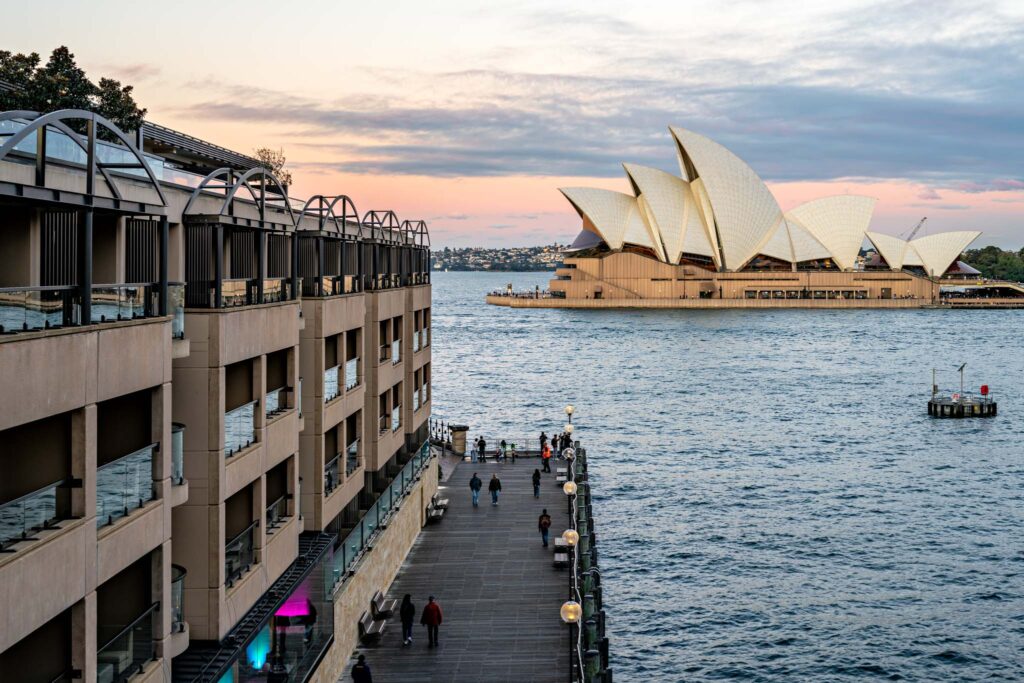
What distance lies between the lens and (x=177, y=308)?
12.9 meters

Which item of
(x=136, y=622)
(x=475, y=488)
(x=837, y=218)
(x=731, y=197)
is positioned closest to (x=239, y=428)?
(x=136, y=622)

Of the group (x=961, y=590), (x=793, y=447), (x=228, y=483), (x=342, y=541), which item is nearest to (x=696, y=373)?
(x=793, y=447)

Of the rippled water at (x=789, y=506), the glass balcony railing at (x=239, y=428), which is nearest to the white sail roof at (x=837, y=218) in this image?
the rippled water at (x=789, y=506)

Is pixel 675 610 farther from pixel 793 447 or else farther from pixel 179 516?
pixel 793 447

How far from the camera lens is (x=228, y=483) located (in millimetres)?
14172

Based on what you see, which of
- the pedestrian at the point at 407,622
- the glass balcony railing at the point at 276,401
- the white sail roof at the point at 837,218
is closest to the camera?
the glass balcony railing at the point at 276,401

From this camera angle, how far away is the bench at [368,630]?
21.1 meters

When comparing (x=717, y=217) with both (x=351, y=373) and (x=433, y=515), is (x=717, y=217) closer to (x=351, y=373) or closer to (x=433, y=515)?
(x=433, y=515)

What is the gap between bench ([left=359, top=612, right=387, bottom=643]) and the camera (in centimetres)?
2112

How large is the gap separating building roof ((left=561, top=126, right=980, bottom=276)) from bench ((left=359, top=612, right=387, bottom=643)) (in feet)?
412

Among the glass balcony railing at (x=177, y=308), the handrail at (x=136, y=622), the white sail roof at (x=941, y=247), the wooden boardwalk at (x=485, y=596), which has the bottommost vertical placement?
the wooden boardwalk at (x=485, y=596)

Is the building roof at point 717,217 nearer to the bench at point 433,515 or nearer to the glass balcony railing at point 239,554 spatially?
the bench at point 433,515

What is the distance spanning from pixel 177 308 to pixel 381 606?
36.3 feet

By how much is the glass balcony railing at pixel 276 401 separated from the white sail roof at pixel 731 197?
12858cm
